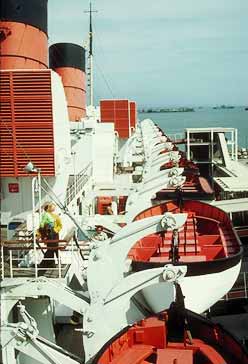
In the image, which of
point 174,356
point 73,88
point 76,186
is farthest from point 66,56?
point 174,356

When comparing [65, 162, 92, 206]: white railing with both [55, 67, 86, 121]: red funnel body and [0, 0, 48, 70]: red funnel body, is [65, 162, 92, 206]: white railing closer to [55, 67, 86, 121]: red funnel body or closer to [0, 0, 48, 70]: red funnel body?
[0, 0, 48, 70]: red funnel body

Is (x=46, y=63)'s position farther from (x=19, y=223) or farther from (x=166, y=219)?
(x=166, y=219)

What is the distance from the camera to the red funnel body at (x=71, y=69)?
65.3 feet

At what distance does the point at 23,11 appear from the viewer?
11.0m

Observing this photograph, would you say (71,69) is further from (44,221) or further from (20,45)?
(44,221)

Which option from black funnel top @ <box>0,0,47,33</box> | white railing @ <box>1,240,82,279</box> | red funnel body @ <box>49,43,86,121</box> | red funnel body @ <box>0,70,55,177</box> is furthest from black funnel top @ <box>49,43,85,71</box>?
white railing @ <box>1,240,82,279</box>

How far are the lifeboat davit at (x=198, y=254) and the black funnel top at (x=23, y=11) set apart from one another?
17.4 ft

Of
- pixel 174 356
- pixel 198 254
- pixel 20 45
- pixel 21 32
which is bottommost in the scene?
pixel 174 356

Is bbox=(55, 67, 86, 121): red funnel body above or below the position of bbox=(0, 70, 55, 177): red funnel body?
above

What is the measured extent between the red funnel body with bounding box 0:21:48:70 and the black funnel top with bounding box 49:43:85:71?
8.37 meters

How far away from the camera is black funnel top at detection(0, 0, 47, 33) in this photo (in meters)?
10.9

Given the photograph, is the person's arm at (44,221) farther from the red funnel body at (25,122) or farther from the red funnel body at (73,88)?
the red funnel body at (73,88)

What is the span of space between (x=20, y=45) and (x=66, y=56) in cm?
899

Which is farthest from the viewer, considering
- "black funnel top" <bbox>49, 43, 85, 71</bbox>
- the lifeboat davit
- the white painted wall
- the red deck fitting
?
"black funnel top" <bbox>49, 43, 85, 71</bbox>
